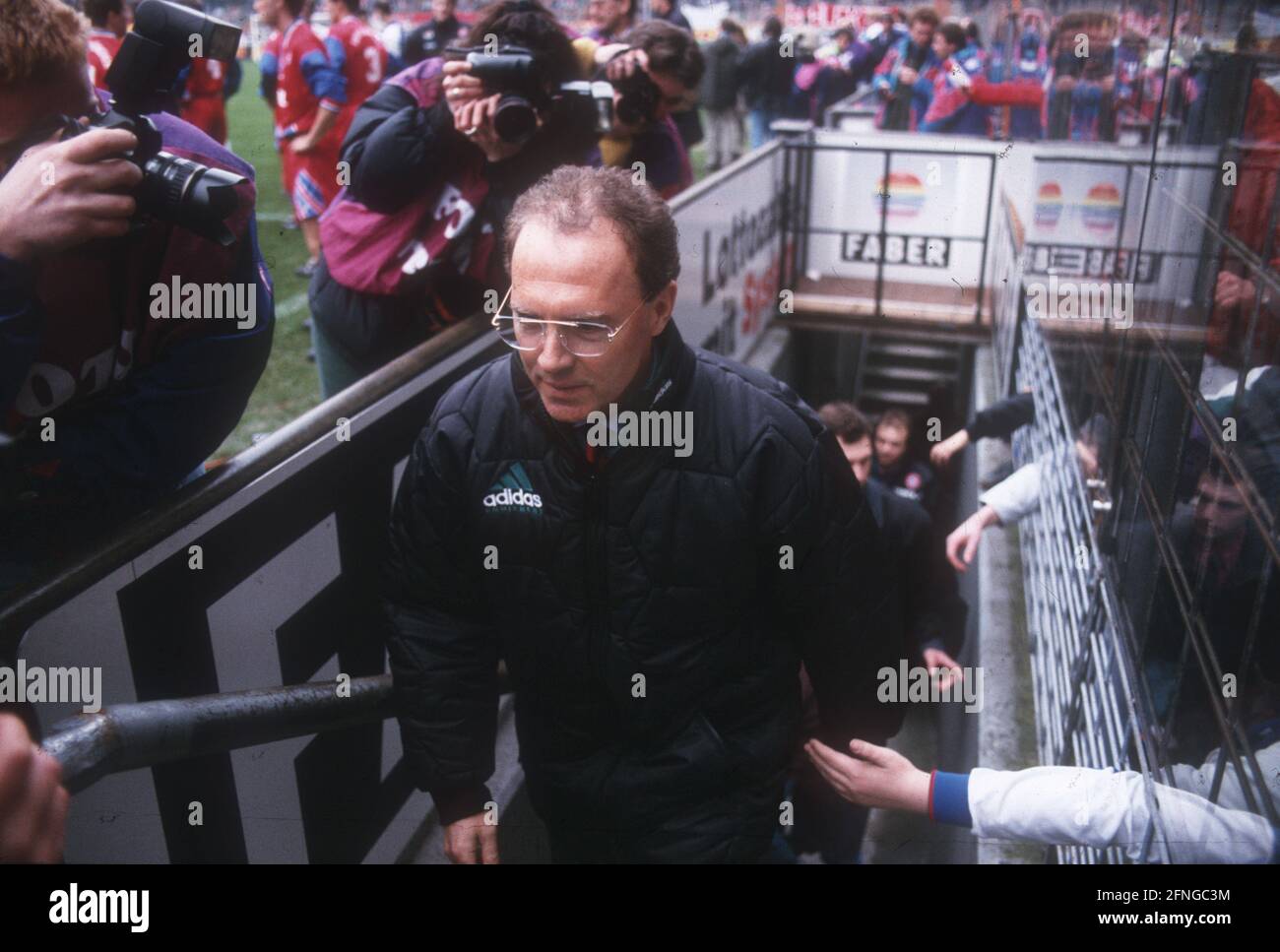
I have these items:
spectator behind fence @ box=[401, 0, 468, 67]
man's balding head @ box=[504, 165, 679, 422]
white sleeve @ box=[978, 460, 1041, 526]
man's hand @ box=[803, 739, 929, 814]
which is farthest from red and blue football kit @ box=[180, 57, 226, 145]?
man's hand @ box=[803, 739, 929, 814]

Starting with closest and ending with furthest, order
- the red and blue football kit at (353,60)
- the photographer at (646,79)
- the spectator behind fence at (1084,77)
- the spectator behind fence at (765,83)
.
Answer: the photographer at (646,79), the spectator behind fence at (1084,77), the red and blue football kit at (353,60), the spectator behind fence at (765,83)

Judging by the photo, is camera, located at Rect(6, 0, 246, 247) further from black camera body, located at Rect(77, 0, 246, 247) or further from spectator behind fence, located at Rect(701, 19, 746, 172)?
spectator behind fence, located at Rect(701, 19, 746, 172)

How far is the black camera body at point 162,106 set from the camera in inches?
64.8

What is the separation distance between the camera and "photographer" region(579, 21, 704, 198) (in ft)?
9.91

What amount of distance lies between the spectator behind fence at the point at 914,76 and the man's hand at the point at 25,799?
34.0 ft

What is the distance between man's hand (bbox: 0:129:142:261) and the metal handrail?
2.04ft

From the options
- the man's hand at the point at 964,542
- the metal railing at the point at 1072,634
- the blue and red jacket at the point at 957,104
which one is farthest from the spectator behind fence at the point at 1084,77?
the blue and red jacket at the point at 957,104

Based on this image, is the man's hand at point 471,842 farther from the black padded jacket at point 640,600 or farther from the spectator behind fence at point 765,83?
the spectator behind fence at point 765,83

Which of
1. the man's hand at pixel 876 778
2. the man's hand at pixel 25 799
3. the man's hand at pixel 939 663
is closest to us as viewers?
the man's hand at pixel 25 799

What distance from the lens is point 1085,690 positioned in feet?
8.89

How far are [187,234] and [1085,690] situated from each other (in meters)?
2.14
